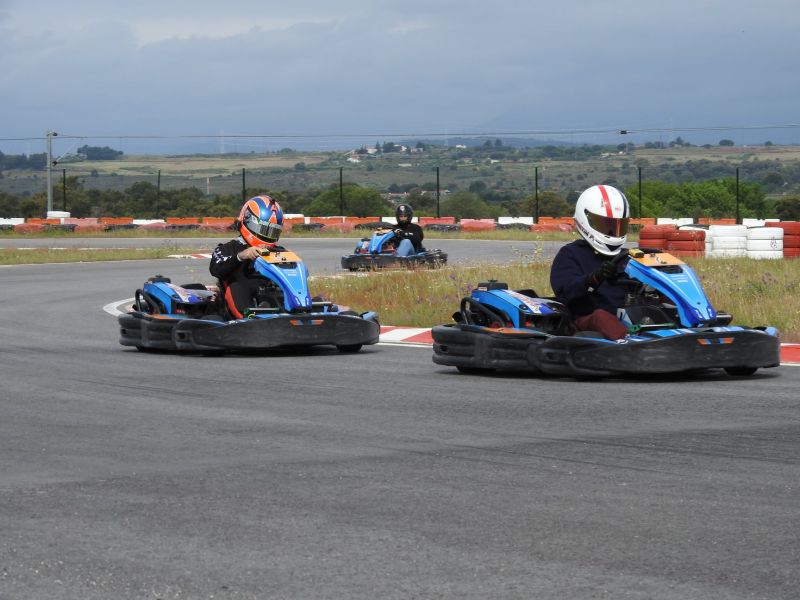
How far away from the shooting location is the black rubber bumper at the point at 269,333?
488 inches

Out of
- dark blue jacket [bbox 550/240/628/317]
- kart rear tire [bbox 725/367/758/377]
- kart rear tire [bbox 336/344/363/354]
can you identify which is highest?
dark blue jacket [bbox 550/240/628/317]

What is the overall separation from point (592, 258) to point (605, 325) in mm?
761

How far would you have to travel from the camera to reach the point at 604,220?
35.6 ft

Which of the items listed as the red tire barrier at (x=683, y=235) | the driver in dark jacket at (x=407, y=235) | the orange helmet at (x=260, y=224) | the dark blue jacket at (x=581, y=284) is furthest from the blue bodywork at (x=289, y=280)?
the red tire barrier at (x=683, y=235)

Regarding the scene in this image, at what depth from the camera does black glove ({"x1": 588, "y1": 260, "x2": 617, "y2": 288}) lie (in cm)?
1034

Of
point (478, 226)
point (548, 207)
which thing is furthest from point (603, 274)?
point (548, 207)

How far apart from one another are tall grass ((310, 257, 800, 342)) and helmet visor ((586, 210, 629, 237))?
290 cm

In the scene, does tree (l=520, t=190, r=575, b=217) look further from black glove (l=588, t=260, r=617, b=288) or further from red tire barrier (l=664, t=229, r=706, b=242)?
black glove (l=588, t=260, r=617, b=288)

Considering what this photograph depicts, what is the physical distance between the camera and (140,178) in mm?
121750

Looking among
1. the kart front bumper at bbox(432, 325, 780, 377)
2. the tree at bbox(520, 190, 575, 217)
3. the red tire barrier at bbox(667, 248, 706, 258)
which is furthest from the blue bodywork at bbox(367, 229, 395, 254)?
the tree at bbox(520, 190, 575, 217)

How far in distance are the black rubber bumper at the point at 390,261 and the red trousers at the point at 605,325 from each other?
46.9 feet

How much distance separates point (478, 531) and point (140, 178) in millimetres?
118526

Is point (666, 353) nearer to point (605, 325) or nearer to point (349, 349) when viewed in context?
point (605, 325)

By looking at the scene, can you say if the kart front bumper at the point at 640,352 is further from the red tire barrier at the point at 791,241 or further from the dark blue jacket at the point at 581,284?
the red tire barrier at the point at 791,241
